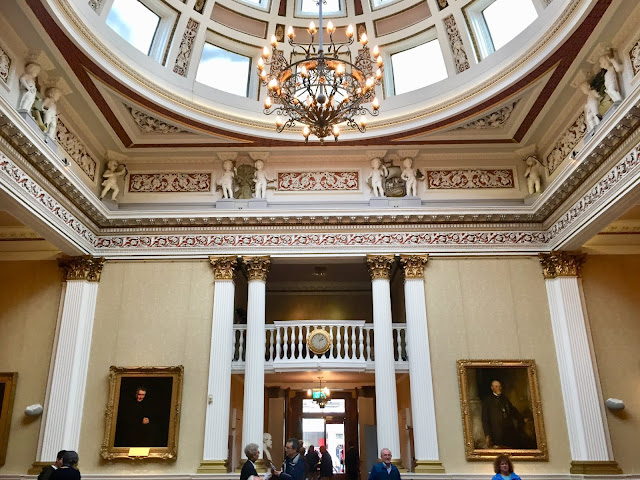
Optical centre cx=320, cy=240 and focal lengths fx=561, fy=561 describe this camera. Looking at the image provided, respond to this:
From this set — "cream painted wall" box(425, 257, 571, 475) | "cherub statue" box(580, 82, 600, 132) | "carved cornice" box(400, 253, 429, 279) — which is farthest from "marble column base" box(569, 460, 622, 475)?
"cherub statue" box(580, 82, 600, 132)

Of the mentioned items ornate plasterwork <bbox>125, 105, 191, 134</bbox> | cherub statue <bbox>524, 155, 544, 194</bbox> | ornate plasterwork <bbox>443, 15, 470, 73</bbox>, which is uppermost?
ornate plasterwork <bbox>443, 15, 470, 73</bbox>

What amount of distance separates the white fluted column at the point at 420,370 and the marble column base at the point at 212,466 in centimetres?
365

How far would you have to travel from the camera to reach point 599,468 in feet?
33.3

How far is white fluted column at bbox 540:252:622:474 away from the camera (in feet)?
33.7

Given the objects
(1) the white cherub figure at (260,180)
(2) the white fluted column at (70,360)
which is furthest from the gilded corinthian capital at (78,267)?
(1) the white cherub figure at (260,180)

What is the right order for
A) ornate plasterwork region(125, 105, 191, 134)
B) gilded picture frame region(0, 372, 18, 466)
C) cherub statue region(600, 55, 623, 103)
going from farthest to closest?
1. ornate plasterwork region(125, 105, 191, 134)
2. gilded picture frame region(0, 372, 18, 466)
3. cherub statue region(600, 55, 623, 103)

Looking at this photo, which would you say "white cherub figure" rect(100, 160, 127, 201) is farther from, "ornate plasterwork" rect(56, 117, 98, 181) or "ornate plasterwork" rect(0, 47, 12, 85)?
"ornate plasterwork" rect(0, 47, 12, 85)

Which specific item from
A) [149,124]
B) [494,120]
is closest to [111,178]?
[149,124]

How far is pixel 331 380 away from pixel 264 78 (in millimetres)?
8550

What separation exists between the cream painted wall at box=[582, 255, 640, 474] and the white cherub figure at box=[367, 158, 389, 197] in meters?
4.59

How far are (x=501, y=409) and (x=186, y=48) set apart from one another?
32.1 feet

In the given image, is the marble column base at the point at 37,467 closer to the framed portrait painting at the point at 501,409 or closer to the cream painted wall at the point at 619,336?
the framed portrait painting at the point at 501,409

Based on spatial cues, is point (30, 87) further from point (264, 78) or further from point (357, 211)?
point (357, 211)

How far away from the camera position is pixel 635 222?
11.5m
